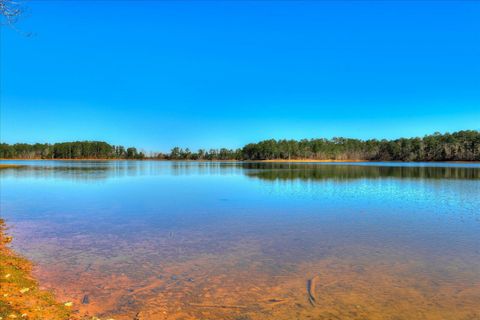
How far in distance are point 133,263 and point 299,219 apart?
26.3 feet

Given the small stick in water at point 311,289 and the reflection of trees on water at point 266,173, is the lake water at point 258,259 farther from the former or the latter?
the reflection of trees on water at point 266,173

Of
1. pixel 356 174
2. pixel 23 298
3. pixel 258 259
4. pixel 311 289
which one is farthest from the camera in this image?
pixel 356 174

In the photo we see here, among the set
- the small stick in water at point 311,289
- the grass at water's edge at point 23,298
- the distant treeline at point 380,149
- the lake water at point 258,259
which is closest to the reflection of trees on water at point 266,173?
the lake water at point 258,259

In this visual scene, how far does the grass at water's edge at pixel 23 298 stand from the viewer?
5562 millimetres

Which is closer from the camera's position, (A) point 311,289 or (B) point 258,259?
(A) point 311,289

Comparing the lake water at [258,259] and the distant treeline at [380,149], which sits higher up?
the distant treeline at [380,149]

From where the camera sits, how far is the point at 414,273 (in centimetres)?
810

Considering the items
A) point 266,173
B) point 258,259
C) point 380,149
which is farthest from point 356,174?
point 380,149

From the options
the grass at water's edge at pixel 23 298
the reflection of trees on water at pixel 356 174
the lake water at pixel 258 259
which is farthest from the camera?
the reflection of trees on water at pixel 356 174

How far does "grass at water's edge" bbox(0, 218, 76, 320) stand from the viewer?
18.2 ft

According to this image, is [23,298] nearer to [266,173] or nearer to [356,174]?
[266,173]

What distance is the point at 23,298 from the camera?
6211mm

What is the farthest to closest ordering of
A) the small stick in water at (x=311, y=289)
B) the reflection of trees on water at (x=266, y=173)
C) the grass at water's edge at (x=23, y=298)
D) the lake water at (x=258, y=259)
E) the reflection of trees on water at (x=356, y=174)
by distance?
the reflection of trees on water at (x=266, y=173) < the reflection of trees on water at (x=356, y=174) < the small stick in water at (x=311, y=289) < the lake water at (x=258, y=259) < the grass at water's edge at (x=23, y=298)

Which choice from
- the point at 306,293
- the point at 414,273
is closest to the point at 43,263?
the point at 306,293
